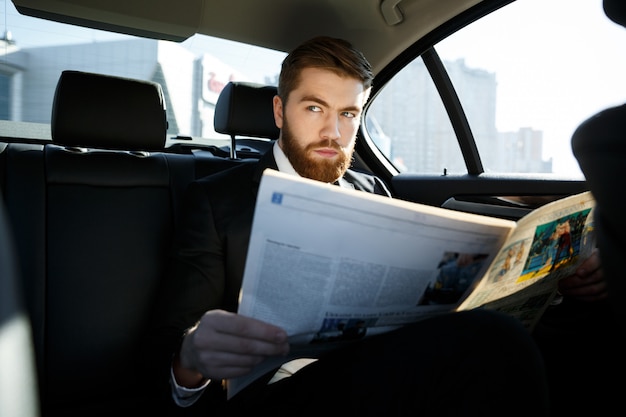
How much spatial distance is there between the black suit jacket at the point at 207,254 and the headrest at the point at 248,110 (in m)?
0.52

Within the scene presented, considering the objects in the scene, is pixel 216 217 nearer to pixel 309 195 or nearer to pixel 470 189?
pixel 309 195

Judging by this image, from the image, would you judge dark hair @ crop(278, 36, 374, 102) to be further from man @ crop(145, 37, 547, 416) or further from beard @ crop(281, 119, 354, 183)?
beard @ crop(281, 119, 354, 183)

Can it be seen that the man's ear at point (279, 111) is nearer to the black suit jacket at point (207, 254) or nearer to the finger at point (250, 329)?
the black suit jacket at point (207, 254)

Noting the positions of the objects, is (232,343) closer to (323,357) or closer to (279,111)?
(323,357)

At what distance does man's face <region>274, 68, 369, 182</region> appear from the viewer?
144cm

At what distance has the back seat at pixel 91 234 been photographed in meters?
1.33

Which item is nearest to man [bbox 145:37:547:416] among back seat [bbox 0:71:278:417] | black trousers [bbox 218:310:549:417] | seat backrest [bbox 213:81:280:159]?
black trousers [bbox 218:310:549:417]

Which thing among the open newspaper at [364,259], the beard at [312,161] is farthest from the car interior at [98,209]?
the open newspaper at [364,259]

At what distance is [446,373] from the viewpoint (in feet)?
2.51

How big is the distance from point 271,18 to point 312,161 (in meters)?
0.93

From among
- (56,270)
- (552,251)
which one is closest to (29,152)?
(56,270)

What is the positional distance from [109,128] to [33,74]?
84cm

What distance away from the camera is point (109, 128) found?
1.56 metres

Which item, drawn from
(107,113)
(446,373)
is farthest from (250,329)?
(107,113)
